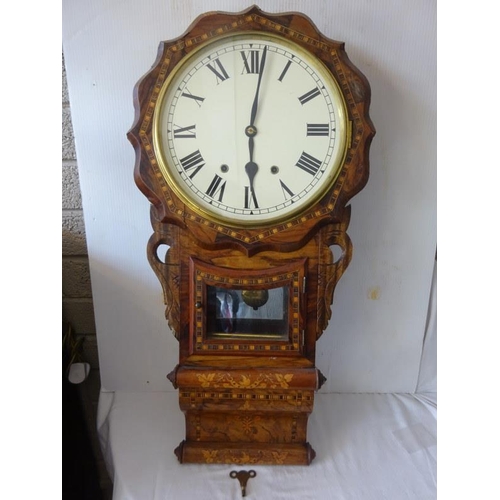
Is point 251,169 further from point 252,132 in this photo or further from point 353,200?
point 353,200

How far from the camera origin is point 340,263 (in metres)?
0.87

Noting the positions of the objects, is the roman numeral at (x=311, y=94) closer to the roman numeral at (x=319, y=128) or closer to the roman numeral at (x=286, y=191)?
the roman numeral at (x=319, y=128)

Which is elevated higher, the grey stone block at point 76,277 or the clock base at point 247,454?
the grey stone block at point 76,277

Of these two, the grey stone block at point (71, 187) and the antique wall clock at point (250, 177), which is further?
the grey stone block at point (71, 187)

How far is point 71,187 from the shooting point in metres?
1.09

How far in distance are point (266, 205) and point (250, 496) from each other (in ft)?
1.75

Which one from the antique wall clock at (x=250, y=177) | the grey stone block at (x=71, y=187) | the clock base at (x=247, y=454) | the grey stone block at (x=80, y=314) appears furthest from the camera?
the grey stone block at (x=80, y=314)

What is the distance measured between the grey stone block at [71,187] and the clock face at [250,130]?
0.35 meters

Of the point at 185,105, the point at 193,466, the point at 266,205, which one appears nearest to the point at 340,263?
the point at 266,205

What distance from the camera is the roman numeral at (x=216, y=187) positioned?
2.75 ft

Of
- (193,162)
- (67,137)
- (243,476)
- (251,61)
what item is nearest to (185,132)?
(193,162)

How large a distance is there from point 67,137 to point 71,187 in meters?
0.11

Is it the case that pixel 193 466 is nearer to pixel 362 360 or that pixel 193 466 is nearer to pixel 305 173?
pixel 362 360

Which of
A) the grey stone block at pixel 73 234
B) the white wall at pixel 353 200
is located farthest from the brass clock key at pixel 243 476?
the grey stone block at pixel 73 234
